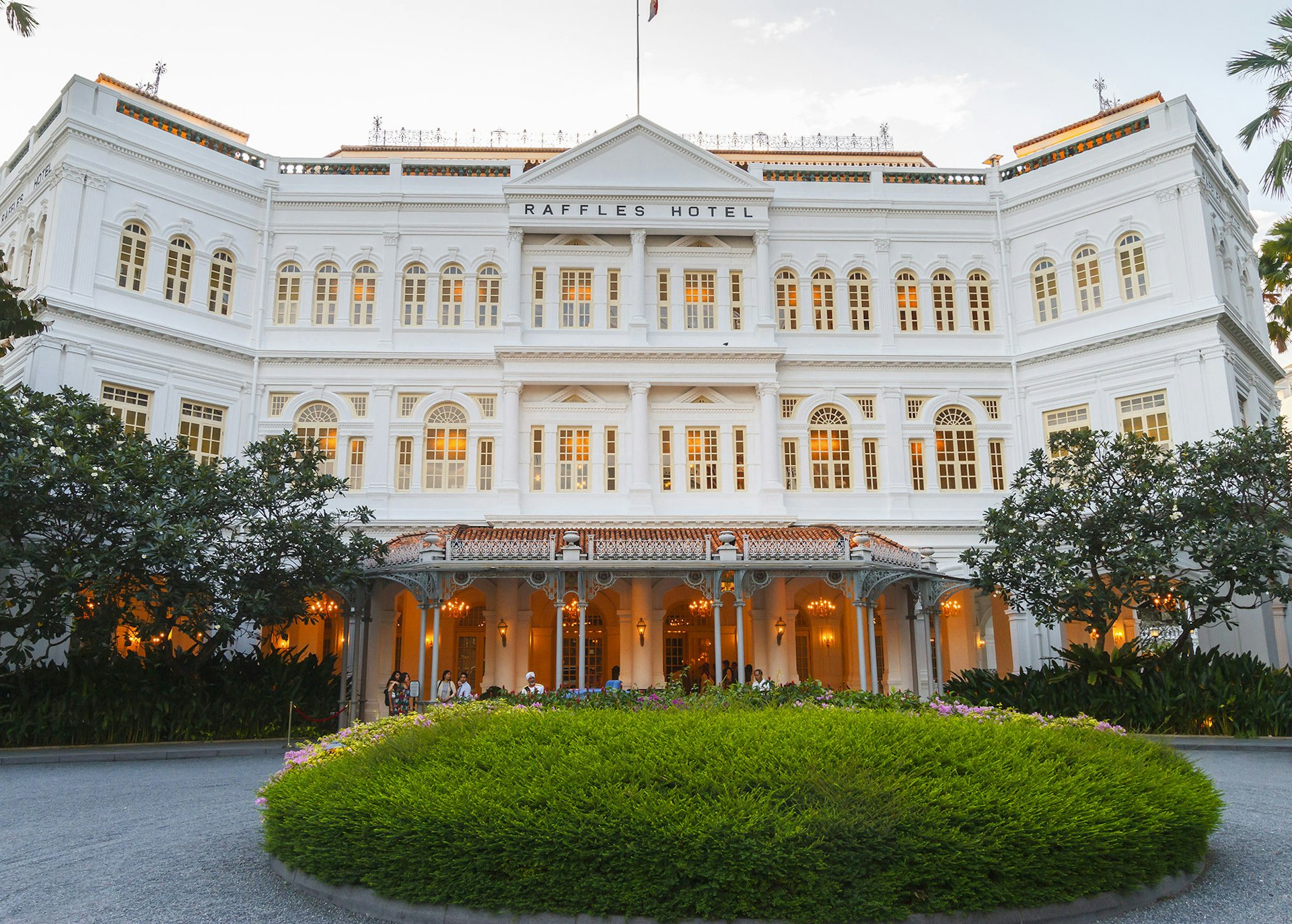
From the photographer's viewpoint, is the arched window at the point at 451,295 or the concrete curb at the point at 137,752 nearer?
the concrete curb at the point at 137,752

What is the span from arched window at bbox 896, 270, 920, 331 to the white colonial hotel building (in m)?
0.12

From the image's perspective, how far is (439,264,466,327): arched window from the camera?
27594 mm

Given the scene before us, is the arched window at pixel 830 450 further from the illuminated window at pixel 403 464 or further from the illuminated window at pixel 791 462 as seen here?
the illuminated window at pixel 403 464

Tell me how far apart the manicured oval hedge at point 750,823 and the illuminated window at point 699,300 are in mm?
19640

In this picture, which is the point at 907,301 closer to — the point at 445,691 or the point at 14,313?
the point at 445,691

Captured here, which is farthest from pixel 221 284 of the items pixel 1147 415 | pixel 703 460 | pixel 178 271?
pixel 1147 415

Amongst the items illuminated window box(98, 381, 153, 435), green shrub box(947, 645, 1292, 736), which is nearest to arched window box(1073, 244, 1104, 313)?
green shrub box(947, 645, 1292, 736)

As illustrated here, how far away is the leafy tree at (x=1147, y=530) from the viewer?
18734 millimetres

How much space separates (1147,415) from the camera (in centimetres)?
2503

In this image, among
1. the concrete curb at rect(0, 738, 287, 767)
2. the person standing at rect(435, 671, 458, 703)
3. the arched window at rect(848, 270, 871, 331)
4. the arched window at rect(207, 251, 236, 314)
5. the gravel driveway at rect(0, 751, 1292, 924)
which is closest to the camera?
the gravel driveway at rect(0, 751, 1292, 924)

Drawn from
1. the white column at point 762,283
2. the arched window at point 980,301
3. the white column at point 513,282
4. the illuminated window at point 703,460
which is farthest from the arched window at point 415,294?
the arched window at point 980,301

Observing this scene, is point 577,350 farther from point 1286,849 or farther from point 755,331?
point 1286,849

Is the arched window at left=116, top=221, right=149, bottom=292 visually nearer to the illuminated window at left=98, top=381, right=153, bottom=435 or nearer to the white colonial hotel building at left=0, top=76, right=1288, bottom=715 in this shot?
the white colonial hotel building at left=0, top=76, right=1288, bottom=715

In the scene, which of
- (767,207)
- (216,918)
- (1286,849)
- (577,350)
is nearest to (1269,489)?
(1286,849)
